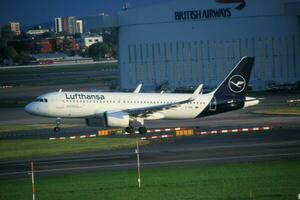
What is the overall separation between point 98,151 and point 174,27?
59.6m

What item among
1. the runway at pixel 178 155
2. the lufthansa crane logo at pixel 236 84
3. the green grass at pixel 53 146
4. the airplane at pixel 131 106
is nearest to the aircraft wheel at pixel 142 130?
the airplane at pixel 131 106

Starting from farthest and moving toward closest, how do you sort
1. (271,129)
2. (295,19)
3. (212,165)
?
(295,19) → (271,129) → (212,165)

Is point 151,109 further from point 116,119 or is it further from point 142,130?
point 116,119

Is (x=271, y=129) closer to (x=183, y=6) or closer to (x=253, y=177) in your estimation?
(x=253, y=177)

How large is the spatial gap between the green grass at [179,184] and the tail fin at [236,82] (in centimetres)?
2257

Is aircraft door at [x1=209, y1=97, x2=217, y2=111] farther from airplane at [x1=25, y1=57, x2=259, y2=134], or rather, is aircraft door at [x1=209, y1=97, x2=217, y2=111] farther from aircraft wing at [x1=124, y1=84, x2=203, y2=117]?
aircraft wing at [x1=124, y1=84, x2=203, y2=117]

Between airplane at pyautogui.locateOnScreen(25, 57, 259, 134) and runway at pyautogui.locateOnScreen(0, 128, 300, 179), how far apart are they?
683cm

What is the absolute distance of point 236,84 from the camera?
211 ft

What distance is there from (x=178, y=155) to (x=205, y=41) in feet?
205

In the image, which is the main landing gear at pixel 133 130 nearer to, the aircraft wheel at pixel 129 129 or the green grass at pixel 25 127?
the aircraft wheel at pixel 129 129

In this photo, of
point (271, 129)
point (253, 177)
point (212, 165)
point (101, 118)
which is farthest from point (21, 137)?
point (253, 177)

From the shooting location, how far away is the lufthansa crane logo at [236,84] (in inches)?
2520

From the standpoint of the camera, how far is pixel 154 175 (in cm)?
3884

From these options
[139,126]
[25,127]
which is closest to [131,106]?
[139,126]
